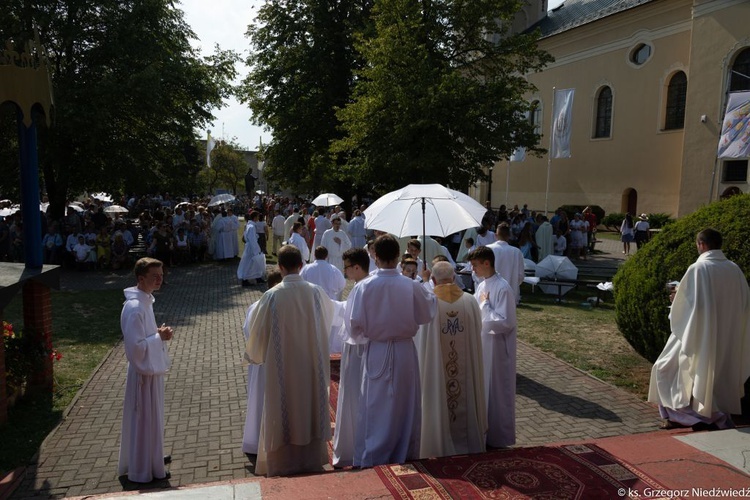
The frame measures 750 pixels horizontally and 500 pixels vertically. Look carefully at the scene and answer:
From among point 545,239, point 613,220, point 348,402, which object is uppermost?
point 613,220

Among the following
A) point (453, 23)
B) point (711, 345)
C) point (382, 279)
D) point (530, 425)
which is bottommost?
point (530, 425)

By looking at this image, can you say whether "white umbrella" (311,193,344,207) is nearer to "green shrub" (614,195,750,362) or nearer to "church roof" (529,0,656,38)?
"green shrub" (614,195,750,362)

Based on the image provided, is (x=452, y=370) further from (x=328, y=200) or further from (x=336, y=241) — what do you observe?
(x=328, y=200)

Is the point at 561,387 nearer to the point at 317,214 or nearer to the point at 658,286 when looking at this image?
→ the point at 658,286

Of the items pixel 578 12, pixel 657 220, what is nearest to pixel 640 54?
pixel 578 12

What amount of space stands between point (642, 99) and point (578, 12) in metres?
8.85

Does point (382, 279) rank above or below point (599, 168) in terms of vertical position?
below

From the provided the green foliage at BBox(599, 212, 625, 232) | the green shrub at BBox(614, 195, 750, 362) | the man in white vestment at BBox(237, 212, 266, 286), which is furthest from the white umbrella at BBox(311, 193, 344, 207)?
the green foliage at BBox(599, 212, 625, 232)

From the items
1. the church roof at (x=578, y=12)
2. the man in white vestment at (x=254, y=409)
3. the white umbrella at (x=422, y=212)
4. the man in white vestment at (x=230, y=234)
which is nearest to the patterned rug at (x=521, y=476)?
the man in white vestment at (x=254, y=409)

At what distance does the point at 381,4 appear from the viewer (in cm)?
2066

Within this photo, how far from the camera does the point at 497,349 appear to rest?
5.70 meters

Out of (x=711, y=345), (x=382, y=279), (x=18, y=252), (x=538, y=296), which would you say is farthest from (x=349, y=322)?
(x=18, y=252)

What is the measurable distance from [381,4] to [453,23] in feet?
9.01

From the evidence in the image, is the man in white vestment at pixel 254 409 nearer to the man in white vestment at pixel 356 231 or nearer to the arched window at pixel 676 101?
the man in white vestment at pixel 356 231
